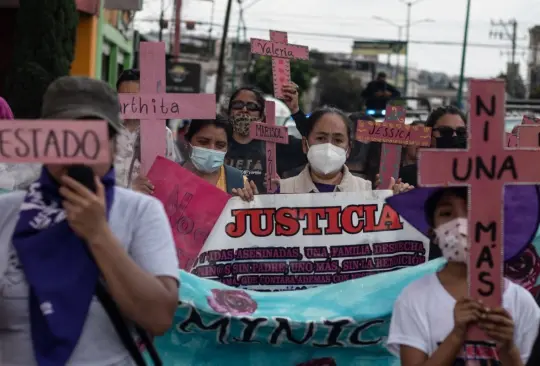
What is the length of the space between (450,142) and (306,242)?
1572mm

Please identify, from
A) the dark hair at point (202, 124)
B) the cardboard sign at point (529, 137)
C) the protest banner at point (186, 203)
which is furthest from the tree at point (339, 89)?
the cardboard sign at point (529, 137)

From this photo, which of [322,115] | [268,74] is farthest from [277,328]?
[268,74]

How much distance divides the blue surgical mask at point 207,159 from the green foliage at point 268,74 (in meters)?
57.3

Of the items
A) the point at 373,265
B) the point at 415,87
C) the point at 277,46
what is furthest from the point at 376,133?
the point at 415,87

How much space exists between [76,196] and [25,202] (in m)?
0.22

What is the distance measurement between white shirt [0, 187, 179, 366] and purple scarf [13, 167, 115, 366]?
1.6 inches

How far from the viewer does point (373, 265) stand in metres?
4.70

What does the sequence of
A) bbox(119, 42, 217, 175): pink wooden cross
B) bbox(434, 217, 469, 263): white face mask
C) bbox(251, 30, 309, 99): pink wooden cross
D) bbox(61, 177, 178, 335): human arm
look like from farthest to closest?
bbox(251, 30, 309, 99): pink wooden cross, bbox(119, 42, 217, 175): pink wooden cross, bbox(434, 217, 469, 263): white face mask, bbox(61, 177, 178, 335): human arm

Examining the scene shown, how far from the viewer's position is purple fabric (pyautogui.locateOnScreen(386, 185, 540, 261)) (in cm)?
318

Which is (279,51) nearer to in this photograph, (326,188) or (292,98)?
(292,98)

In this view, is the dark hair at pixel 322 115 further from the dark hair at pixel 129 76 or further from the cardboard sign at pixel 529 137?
the dark hair at pixel 129 76

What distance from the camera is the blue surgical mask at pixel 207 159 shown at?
5562 mm

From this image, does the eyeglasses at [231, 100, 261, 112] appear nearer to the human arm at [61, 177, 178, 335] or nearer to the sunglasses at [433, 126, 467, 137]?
the sunglasses at [433, 126, 467, 137]

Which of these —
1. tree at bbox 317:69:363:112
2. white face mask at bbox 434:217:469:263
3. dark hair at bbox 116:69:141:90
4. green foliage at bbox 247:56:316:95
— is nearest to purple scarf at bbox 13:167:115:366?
white face mask at bbox 434:217:469:263
